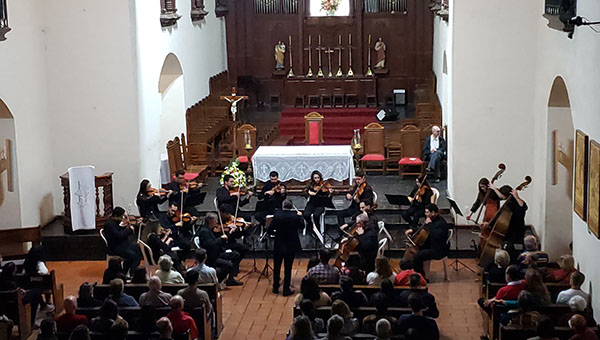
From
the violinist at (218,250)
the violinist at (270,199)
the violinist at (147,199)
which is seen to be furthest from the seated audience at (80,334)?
the violinist at (147,199)

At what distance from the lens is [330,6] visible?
2914 centimetres

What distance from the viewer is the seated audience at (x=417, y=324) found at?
33.6 feet

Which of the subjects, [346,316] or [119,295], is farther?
[119,295]

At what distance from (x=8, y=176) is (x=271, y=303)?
18.6 ft

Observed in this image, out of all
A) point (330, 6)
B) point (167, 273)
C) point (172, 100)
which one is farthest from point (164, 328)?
point (330, 6)

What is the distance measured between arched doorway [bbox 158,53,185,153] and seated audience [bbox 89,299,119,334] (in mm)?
12029

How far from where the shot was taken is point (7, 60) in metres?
16.2

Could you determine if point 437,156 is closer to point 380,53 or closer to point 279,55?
point 380,53

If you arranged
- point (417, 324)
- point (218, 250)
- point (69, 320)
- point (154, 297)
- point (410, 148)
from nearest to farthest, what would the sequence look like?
point (417, 324) < point (69, 320) < point (154, 297) < point (218, 250) < point (410, 148)

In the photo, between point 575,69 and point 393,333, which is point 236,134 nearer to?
point 575,69

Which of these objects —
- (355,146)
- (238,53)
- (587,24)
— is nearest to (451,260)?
(355,146)

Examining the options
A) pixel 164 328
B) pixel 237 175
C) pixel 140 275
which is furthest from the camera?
pixel 237 175

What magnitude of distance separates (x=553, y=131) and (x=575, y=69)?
2.85m

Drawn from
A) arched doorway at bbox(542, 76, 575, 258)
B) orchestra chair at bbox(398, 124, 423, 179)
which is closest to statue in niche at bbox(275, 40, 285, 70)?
orchestra chair at bbox(398, 124, 423, 179)
